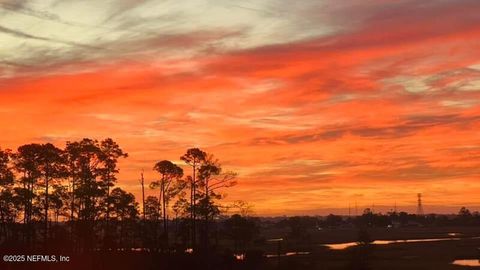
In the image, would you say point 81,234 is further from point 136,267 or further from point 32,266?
point 32,266

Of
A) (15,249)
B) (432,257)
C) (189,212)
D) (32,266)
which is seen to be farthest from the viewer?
(432,257)

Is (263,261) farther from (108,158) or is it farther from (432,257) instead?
(432,257)

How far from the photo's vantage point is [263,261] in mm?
80938

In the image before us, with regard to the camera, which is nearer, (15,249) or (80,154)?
(15,249)

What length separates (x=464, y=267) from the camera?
94875 millimetres

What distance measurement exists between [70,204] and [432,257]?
72735mm

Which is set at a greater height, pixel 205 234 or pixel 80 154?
pixel 80 154

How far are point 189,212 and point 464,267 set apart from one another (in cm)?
4688

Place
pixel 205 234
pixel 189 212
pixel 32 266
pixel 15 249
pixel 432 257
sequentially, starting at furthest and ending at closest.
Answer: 1. pixel 432 257
2. pixel 189 212
3. pixel 205 234
4. pixel 15 249
5. pixel 32 266

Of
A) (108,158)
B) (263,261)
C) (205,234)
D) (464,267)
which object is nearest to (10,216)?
(108,158)

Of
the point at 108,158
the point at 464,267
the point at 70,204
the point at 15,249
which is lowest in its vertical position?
the point at 464,267

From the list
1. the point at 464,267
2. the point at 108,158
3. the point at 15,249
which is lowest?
the point at 464,267

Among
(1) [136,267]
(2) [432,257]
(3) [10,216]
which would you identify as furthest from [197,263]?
(2) [432,257]

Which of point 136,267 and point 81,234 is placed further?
point 81,234
